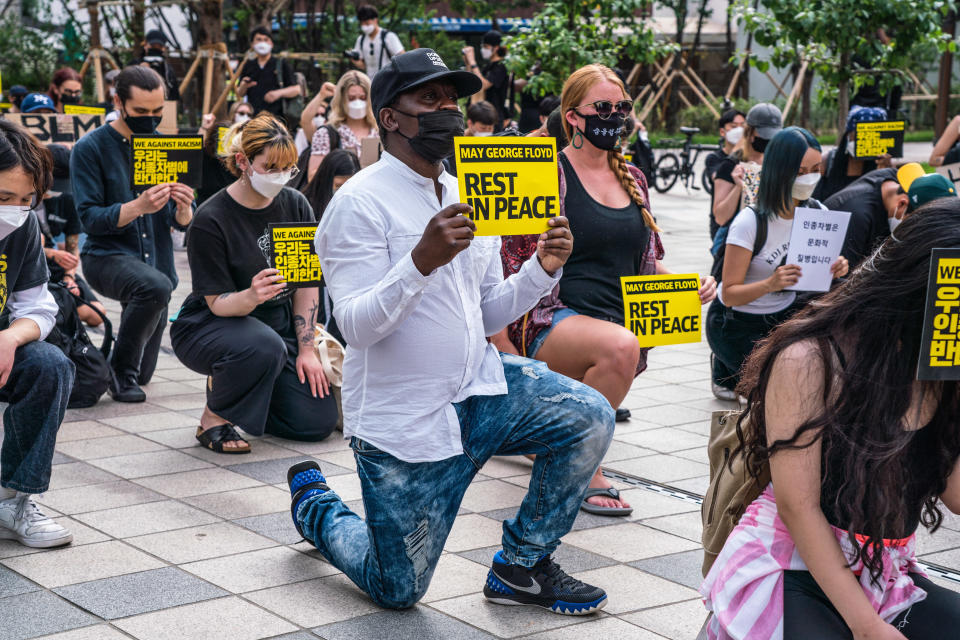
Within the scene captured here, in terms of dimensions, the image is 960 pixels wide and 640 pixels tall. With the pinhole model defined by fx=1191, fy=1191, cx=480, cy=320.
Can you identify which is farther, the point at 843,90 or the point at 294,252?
the point at 843,90

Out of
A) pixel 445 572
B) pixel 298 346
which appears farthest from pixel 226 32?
pixel 445 572

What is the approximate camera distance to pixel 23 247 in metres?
4.52

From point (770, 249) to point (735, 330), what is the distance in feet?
1.68

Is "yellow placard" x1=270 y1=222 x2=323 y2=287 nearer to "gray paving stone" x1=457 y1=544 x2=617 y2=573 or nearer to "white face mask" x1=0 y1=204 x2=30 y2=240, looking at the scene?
"white face mask" x1=0 y1=204 x2=30 y2=240

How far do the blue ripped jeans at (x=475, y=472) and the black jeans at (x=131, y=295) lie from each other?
3515 mm

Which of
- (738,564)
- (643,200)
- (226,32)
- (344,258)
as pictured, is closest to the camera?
(738,564)

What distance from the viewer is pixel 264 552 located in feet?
14.9

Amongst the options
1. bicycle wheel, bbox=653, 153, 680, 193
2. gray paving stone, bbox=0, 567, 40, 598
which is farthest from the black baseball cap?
bicycle wheel, bbox=653, 153, 680, 193

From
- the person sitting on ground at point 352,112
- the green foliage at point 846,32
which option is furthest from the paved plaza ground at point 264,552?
the green foliage at point 846,32

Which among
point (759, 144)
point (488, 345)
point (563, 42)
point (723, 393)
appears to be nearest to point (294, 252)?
point (488, 345)

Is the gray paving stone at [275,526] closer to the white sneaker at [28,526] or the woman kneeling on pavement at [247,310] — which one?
the white sneaker at [28,526]

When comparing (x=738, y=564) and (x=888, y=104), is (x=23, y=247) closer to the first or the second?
(x=738, y=564)

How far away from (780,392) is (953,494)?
55 centimetres

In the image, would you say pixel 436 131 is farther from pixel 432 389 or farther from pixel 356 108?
pixel 356 108
